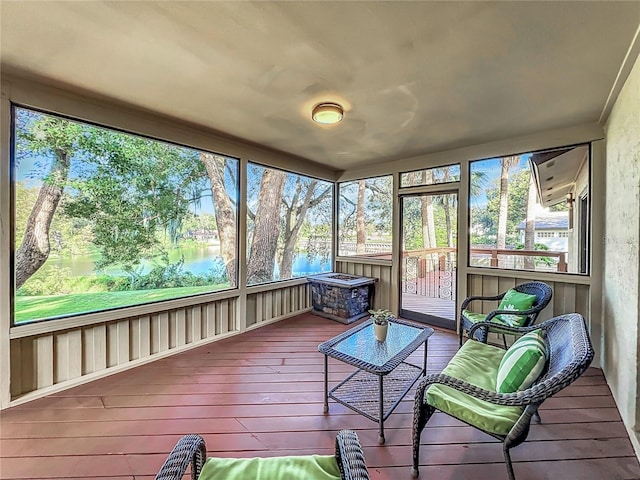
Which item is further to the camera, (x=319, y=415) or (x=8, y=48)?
(x=319, y=415)

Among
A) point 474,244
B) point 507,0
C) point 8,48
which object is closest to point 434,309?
point 474,244

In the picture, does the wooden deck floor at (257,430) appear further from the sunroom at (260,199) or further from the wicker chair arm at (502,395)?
the wicker chair arm at (502,395)

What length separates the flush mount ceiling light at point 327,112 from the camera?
8.07ft

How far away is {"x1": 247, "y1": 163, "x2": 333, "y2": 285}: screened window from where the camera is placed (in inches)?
157

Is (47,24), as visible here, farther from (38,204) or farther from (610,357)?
(610,357)

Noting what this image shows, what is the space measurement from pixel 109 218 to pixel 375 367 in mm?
2728

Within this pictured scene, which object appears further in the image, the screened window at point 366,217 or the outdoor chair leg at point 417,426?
the screened window at point 366,217

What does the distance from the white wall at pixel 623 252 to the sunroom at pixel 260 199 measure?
0.03 meters

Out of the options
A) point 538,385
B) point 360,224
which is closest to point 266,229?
point 360,224

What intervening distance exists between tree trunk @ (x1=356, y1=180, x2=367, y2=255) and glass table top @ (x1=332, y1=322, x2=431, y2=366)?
7.22 feet

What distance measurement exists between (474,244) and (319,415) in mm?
2844

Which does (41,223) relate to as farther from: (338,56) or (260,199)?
(338,56)

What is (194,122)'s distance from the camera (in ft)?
9.69

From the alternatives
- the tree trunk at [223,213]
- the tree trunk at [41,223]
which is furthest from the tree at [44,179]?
the tree trunk at [223,213]
